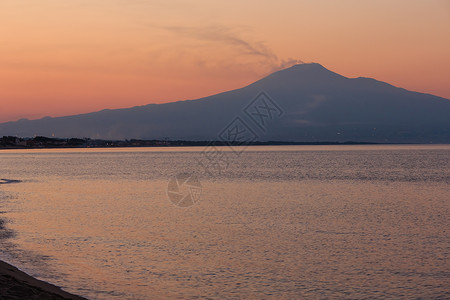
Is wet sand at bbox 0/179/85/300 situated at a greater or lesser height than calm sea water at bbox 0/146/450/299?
greater

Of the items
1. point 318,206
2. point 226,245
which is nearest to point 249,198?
point 318,206

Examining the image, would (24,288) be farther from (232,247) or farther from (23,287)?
(232,247)

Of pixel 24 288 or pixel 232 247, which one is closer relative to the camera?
pixel 24 288

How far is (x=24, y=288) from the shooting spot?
14453 millimetres

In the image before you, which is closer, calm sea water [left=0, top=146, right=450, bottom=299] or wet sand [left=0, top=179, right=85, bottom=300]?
wet sand [left=0, top=179, right=85, bottom=300]

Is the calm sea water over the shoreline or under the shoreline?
under

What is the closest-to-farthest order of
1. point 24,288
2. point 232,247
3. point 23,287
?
point 24,288, point 23,287, point 232,247

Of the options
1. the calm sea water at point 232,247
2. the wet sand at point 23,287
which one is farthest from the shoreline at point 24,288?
the calm sea water at point 232,247

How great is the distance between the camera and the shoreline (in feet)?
45.0

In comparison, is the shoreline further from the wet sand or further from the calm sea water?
the calm sea water

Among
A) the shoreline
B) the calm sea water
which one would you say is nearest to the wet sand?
the shoreline

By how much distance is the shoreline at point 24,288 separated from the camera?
13711 mm

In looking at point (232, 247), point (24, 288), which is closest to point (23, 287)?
point (24, 288)

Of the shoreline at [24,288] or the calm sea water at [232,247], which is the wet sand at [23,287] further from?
the calm sea water at [232,247]
